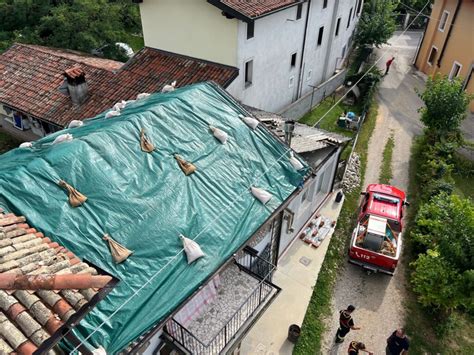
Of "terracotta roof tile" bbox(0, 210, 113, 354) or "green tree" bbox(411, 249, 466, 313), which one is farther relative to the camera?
"green tree" bbox(411, 249, 466, 313)

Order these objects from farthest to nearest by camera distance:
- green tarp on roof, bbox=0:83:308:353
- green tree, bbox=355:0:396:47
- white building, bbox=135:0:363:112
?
green tree, bbox=355:0:396:47
white building, bbox=135:0:363:112
green tarp on roof, bbox=0:83:308:353

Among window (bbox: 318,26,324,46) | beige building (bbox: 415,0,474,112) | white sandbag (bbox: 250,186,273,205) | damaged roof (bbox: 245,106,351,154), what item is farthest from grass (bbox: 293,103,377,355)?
beige building (bbox: 415,0,474,112)

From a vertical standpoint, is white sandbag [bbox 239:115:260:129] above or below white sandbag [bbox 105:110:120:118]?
below

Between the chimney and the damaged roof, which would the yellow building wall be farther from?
the chimney

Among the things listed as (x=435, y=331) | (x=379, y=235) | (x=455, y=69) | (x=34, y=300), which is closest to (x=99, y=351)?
(x=34, y=300)

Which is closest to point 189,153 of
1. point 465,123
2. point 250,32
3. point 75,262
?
point 75,262

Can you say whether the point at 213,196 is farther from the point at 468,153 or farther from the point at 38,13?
the point at 38,13

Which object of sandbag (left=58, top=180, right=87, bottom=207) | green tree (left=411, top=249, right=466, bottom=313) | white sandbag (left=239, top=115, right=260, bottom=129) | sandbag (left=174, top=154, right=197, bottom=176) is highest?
sandbag (left=58, top=180, right=87, bottom=207)
